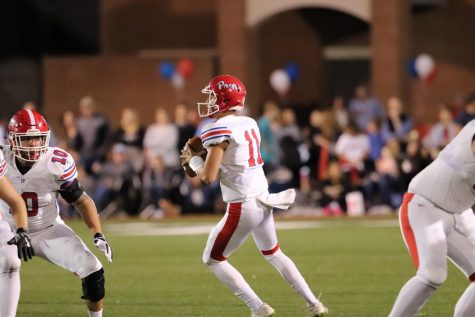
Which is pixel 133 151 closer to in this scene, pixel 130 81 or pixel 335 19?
pixel 130 81

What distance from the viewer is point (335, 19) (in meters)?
26.4

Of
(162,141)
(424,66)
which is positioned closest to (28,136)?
(162,141)

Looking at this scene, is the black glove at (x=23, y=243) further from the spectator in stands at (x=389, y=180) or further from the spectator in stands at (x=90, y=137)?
the spectator in stands at (x=90, y=137)

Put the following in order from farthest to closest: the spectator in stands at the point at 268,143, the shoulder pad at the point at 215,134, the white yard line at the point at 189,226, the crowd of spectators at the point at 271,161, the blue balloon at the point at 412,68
→ the blue balloon at the point at 412,68
the spectator in stands at the point at 268,143
the crowd of spectators at the point at 271,161
the white yard line at the point at 189,226
the shoulder pad at the point at 215,134

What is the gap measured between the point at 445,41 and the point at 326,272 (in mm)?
14879

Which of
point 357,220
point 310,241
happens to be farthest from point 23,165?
point 357,220

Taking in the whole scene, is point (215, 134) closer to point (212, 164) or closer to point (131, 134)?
point (212, 164)

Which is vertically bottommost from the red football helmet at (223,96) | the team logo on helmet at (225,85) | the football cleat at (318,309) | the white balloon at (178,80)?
the football cleat at (318,309)

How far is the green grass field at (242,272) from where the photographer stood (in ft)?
29.1

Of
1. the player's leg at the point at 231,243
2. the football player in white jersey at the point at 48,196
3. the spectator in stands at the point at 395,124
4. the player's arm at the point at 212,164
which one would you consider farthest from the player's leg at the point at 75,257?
the spectator in stands at the point at 395,124

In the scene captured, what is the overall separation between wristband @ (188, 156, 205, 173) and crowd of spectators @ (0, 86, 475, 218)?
1010 centimetres

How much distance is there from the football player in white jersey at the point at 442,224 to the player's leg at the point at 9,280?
7.64 feet

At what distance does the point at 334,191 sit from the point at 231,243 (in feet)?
34.7

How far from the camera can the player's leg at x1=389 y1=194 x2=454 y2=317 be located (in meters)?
6.59
